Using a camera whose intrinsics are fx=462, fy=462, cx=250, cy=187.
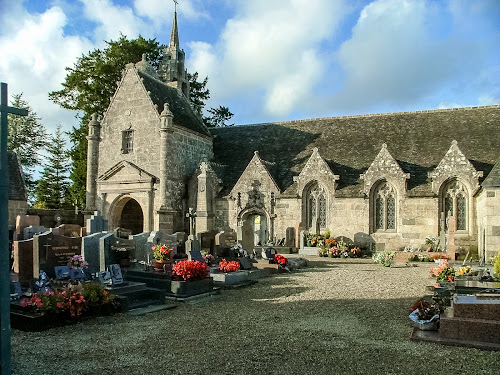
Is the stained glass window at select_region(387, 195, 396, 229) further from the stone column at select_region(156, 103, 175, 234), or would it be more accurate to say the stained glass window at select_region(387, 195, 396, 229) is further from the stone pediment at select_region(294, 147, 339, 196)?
the stone column at select_region(156, 103, 175, 234)

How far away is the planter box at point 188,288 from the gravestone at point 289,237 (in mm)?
13782

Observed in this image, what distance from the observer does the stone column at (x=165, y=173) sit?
27.0 metres

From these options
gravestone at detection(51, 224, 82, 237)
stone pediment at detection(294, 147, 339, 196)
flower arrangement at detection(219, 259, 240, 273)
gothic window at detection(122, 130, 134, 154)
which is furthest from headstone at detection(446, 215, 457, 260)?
gothic window at detection(122, 130, 134, 154)

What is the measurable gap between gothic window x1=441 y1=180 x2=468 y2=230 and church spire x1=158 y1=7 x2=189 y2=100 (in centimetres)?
1974

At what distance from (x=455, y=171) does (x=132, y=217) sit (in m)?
20.2

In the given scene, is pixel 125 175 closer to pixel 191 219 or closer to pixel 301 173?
pixel 191 219

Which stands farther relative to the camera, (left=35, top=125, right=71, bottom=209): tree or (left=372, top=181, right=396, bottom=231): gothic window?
(left=35, top=125, right=71, bottom=209): tree

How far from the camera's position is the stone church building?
2525cm

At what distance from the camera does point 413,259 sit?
23.0 meters

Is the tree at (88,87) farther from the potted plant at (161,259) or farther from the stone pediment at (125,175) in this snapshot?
the potted plant at (161,259)

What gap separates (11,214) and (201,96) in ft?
86.5

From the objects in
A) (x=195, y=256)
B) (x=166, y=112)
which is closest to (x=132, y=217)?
(x=166, y=112)

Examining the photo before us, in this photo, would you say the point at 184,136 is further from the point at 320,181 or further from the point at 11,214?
the point at 11,214

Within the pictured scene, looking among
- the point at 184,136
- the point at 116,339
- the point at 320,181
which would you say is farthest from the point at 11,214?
the point at 116,339
